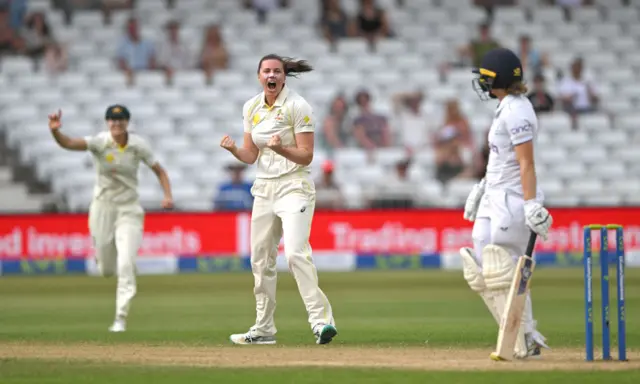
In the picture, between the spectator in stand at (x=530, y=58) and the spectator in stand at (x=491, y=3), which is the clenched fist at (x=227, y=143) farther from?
the spectator in stand at (x=491, y=3)

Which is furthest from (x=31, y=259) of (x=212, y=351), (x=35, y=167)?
(x=212, y=351)

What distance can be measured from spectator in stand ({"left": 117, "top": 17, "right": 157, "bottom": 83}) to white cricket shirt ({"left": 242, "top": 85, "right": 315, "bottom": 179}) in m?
13.7

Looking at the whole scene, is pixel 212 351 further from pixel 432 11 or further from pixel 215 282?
pixel 432 11

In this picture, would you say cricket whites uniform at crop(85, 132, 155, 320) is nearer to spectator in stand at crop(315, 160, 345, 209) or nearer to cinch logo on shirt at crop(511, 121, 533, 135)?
cinch logo on shirt at crop(511, 121, 533, 135)

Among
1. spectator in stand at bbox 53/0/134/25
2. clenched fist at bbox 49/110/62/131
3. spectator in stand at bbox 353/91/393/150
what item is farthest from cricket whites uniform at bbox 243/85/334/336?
spectator in stand at bbox 53/0/134/25

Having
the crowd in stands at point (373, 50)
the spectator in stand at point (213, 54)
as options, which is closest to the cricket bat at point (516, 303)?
the crowd in stands at point (373, 50)

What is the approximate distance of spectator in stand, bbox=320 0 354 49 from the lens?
23.4m

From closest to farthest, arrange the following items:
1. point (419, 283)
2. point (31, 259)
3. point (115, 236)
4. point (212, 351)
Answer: point (212, 351), point (115, 236), point (419, 283), point (31, 259)

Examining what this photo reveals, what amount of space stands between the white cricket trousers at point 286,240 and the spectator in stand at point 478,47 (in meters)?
14.0

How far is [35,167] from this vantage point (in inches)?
835

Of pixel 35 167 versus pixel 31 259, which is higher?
pixel 35 167

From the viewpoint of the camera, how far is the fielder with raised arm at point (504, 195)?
7.87m

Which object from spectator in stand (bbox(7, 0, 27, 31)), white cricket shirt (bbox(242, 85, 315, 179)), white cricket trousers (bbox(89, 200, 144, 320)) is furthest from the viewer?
spectator in stand (bbox(7, 0, 27, 31))

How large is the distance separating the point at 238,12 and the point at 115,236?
1282cm
